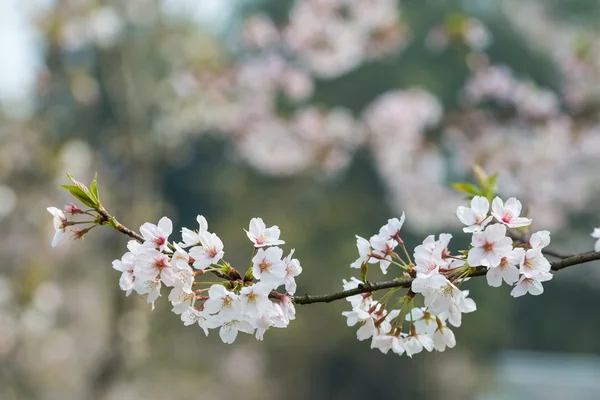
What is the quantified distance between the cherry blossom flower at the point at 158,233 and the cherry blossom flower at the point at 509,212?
0.43 metres

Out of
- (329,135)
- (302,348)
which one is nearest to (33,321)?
(329,135)

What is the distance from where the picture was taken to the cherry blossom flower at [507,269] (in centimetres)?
84

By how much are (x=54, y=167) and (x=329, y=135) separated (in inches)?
66.9

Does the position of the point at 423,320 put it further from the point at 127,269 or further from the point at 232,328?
the point at 127,269

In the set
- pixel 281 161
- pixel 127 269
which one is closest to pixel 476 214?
pixel 127 269

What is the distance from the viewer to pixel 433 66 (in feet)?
37.0

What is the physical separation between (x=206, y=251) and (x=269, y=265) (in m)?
0.08

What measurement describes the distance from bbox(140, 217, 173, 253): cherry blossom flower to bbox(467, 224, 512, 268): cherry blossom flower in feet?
1.26

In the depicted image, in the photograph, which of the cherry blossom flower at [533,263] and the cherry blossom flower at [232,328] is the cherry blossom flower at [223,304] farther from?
the cherry blossom flower at [533,263]

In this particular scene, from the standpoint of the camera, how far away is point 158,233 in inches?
34.9

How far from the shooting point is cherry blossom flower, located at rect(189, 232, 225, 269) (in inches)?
34.0

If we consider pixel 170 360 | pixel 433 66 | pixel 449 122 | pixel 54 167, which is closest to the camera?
pixel 54 167

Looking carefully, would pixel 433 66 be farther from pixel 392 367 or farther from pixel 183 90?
pixel 183 90

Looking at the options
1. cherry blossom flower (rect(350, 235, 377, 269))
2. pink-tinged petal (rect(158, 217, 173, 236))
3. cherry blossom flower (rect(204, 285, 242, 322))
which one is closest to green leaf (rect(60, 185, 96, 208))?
pink-tinged petal (rect(158, 217, 173, 236))
